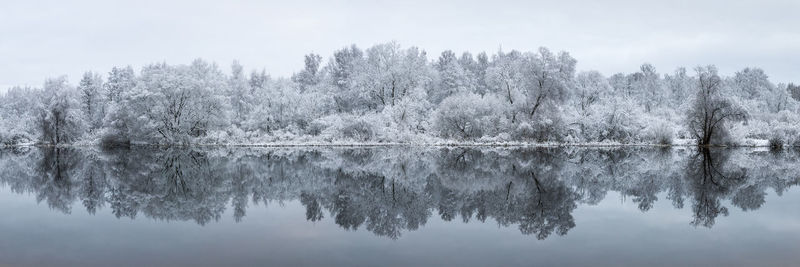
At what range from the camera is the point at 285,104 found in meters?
59.6

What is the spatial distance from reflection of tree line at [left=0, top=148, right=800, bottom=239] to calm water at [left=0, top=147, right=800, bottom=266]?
70 mm

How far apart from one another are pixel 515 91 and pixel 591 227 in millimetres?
44389

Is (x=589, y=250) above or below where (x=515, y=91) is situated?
below

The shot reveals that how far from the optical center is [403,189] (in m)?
16.2

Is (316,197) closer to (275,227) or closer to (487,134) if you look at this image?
(275,227)

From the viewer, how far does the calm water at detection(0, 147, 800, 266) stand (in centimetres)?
803

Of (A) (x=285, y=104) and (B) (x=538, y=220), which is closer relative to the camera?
(B) (x=538, y=220)

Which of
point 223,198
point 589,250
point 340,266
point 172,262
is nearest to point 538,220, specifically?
point 589,250

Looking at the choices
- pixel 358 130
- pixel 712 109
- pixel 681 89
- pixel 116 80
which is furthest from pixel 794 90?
pixel 116 80

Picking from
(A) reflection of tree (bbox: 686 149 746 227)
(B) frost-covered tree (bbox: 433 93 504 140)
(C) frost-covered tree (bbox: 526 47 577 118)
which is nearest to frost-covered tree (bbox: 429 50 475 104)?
(B) frost-covered tree (bbox: 433 93 504 140)

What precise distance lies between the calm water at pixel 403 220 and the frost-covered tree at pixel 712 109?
88.9 ft

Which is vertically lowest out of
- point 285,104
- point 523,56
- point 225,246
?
point 225,246

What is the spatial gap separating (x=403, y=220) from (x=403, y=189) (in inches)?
204

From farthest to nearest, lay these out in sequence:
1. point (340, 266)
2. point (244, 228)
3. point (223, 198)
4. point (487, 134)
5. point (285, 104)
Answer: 1. point (285, 104)
2. point (487, 134)
3. point (223, 198)
4. point (244, 228)
5. point (340, 266)
